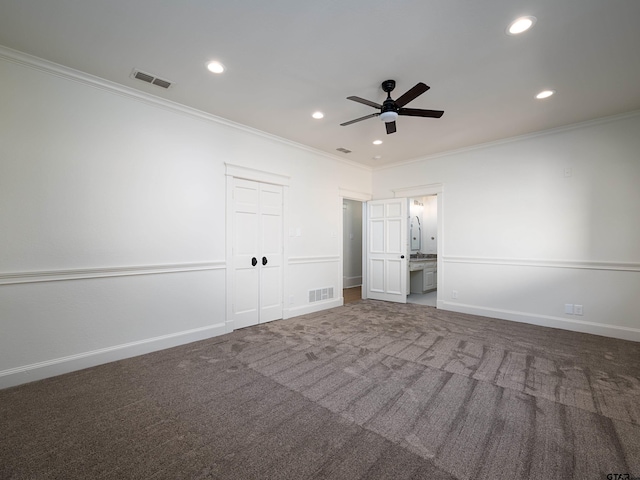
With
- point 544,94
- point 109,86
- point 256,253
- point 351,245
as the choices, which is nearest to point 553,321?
point 544,94

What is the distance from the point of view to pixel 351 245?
8094 millimetres

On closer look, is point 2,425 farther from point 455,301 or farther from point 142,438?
point 455,301

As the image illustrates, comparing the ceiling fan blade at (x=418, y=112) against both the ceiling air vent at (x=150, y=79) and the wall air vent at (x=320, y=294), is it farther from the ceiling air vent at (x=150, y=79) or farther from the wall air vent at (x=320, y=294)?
the wall air vent at (x=320, y=294)

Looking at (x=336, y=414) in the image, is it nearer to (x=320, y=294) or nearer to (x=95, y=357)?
(x=95, y=357)

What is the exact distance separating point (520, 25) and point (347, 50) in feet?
4.44

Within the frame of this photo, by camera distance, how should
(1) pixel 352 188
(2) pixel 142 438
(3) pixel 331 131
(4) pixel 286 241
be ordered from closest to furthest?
1. (2) pixel 142 438
2. (3) pixel 331 131
3. (4) pixel 286 241
4. (1) pixel 352 188

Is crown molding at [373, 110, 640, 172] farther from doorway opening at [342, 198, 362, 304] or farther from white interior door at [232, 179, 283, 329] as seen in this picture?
white interior door at [232, 179, 283, 329]

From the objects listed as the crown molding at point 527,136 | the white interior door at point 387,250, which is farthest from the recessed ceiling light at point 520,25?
the white interior door at point 387,250

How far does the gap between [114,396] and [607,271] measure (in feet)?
19.5

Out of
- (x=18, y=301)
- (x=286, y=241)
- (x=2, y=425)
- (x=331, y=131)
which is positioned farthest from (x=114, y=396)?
(x=331, y=131)

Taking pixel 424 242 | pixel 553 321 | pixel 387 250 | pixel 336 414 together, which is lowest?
pixel 336 414

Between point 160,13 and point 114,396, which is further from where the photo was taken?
point 114,396

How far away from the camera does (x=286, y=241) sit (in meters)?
4.80

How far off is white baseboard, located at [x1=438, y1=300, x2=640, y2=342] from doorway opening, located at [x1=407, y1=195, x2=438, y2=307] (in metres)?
1.71
